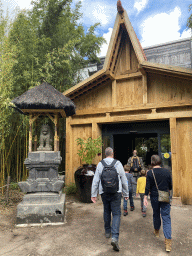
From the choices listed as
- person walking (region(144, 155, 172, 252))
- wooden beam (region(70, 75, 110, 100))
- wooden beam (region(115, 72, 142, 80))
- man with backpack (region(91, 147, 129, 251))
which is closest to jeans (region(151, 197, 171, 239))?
person walking (region(144, 155, 172, 252))

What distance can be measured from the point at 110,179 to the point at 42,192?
2244 millimetres

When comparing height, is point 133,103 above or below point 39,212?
above

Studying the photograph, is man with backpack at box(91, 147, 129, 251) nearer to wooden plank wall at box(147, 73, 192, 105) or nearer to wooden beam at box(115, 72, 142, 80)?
wooden plank wall at box(147, 73, 192, 105)

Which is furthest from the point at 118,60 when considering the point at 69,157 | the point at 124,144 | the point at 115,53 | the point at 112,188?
the point at 124,144

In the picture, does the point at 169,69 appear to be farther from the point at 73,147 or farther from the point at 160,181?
the point at 73,147

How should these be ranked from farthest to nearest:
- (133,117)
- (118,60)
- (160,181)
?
(118,60), (133,117), (160,181)

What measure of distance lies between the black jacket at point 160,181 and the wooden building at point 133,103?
10.1 feet

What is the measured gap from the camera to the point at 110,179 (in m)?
3.17

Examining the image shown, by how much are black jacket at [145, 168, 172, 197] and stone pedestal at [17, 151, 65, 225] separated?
84.8 inches

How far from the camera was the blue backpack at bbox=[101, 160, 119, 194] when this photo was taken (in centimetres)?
315

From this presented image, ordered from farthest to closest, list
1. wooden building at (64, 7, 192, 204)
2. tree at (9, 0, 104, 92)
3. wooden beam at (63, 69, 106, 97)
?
1. wooden beam at (63, 69, 106, 97)
2. tree at (9, 0, 104, 92)
3. wooden building at (64, 7, 192, 204)

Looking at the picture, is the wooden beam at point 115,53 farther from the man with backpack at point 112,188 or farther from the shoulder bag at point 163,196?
the shoulder bag at point 163,196

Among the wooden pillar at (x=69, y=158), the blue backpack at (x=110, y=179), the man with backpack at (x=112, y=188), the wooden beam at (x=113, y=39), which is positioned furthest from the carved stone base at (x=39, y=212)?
the wooden beam at (x=113, y=39)

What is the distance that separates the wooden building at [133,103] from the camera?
6.06 meters
